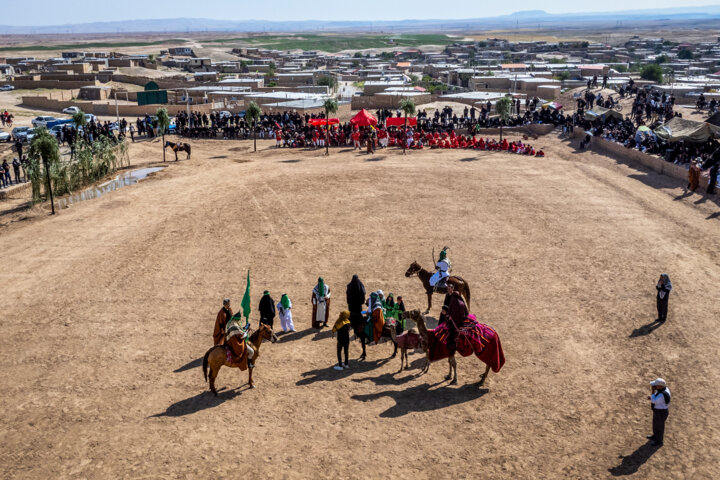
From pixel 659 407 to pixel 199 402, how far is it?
7395 mm

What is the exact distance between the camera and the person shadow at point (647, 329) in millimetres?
12969

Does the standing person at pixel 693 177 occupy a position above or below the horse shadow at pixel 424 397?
above

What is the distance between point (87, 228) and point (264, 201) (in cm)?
623

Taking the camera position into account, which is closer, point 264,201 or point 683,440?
point 683,440

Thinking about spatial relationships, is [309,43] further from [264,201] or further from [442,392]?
[442,392]

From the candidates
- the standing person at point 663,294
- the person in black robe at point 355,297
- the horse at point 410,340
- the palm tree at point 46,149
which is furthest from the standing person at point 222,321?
the palm tree at point 46,149

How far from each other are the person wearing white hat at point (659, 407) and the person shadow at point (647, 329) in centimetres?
377

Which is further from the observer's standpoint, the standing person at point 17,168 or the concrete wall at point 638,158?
the standing person at point 17,168

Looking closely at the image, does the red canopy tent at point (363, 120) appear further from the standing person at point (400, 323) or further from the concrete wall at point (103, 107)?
the standing person at point (400, 323)

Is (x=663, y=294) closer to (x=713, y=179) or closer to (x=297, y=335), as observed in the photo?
(x=297, y=335)

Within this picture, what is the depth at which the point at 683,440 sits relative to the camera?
374 inches

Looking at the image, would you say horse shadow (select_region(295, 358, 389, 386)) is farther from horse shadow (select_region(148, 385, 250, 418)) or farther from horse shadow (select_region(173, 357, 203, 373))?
horse shadow (select_region(173, 357, 203, 373))

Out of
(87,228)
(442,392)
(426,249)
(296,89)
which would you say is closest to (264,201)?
(87,228)

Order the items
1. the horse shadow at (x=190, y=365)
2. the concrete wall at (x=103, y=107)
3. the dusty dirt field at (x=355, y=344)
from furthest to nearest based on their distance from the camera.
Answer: the concrete wall at (x=103, y=107), the horse shadow at (x=190, y=365), the dusty dirt field at (x=355, y=344)
